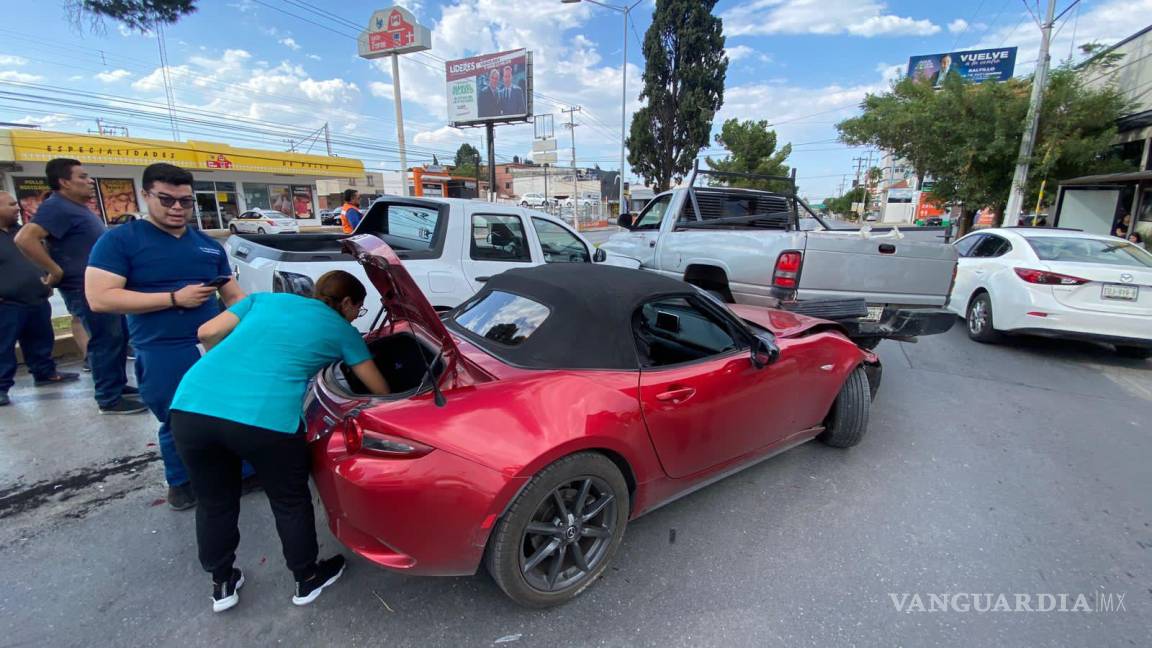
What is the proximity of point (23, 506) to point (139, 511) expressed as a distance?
0.67m

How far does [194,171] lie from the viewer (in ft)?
88.0

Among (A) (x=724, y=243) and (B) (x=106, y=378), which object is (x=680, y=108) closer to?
(A) (x=724, y=243)

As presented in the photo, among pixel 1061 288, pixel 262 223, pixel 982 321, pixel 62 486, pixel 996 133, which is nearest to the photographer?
pixel 62 486

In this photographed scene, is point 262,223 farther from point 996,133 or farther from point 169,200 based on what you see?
point 996,133

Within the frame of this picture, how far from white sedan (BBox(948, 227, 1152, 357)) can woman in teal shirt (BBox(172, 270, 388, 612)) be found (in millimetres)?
6917

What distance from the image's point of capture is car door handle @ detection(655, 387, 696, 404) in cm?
236

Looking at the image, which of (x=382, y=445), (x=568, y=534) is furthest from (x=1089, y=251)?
(x=382, y=445)

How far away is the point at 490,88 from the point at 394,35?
6.73m

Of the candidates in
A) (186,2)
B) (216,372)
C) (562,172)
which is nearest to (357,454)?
(216,372)

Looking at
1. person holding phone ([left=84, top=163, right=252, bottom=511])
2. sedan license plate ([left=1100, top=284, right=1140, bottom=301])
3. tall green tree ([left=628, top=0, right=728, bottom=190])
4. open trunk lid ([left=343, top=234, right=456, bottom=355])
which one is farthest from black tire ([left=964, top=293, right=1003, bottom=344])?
tall green tree ([left=628, top=0, right=728, bottom=190])

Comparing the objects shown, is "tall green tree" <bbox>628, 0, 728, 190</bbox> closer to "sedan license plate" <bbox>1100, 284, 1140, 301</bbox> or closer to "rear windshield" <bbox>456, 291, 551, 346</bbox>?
"sedan license plate" <bbox>1100, 284, 1140, 301</bbox>

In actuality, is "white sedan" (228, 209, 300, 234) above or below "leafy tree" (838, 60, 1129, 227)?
below

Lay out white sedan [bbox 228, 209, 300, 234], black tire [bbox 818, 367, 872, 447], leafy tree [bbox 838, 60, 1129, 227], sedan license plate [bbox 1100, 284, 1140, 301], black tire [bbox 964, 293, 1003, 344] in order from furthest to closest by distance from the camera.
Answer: white sedan [bbox 228, 209, 300, 234] < leafy tree [bbox 838, 60, 1129, 227] < black tire [bbox 964, 293, 1003, 344] < sedan license plate [bbox 1100, 284, 1140, 301] < black tire [bbox 818, 367, 872, 447]

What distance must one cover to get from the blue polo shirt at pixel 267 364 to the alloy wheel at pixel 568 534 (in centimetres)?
105
